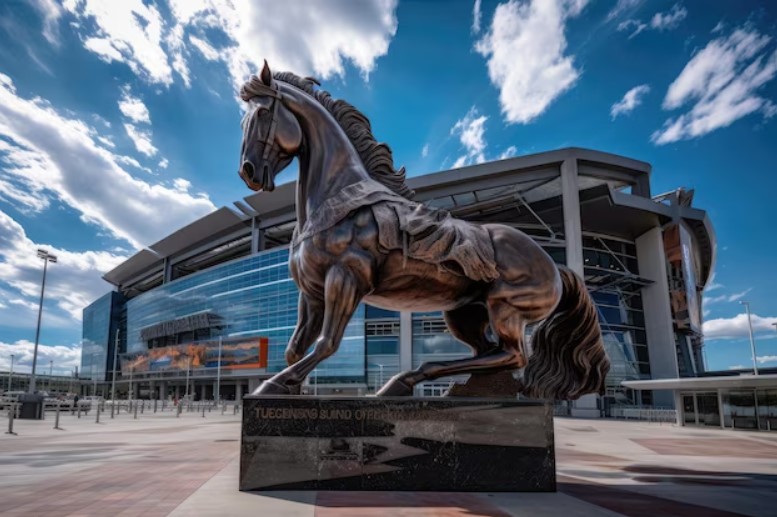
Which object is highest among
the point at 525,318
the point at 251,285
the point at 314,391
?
the point at 251,285

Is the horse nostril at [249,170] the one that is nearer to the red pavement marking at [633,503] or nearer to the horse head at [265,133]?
the horse head at [265,133]

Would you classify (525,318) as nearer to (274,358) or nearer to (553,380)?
(553,380)

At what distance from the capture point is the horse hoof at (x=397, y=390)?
4.59 metres

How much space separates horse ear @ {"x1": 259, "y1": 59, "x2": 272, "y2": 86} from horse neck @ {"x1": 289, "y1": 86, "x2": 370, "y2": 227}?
30 centimetres

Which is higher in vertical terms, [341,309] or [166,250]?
[166,250]

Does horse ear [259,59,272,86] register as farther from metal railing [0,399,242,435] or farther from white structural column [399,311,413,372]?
white structural column [399,311,413,372]

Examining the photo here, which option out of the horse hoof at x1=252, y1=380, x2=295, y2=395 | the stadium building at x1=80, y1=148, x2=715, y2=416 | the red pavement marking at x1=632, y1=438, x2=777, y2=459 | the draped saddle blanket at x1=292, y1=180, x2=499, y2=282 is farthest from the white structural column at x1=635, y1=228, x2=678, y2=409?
the horse hoof at x1=252, y1=380, x2=295, y2=395

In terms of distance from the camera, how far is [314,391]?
4656 cm

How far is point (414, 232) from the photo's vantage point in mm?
4629

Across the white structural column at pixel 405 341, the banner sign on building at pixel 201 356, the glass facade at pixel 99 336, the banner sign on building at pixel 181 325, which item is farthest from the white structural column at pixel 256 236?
the glass facade at pixel 99 336

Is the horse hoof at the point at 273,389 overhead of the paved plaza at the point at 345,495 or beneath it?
overhead

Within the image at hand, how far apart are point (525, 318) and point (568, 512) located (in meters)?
1.84

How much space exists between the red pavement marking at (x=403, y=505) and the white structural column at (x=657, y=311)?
42.6m

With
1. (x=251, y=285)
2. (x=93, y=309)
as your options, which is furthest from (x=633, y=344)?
(x=93, y=309)
